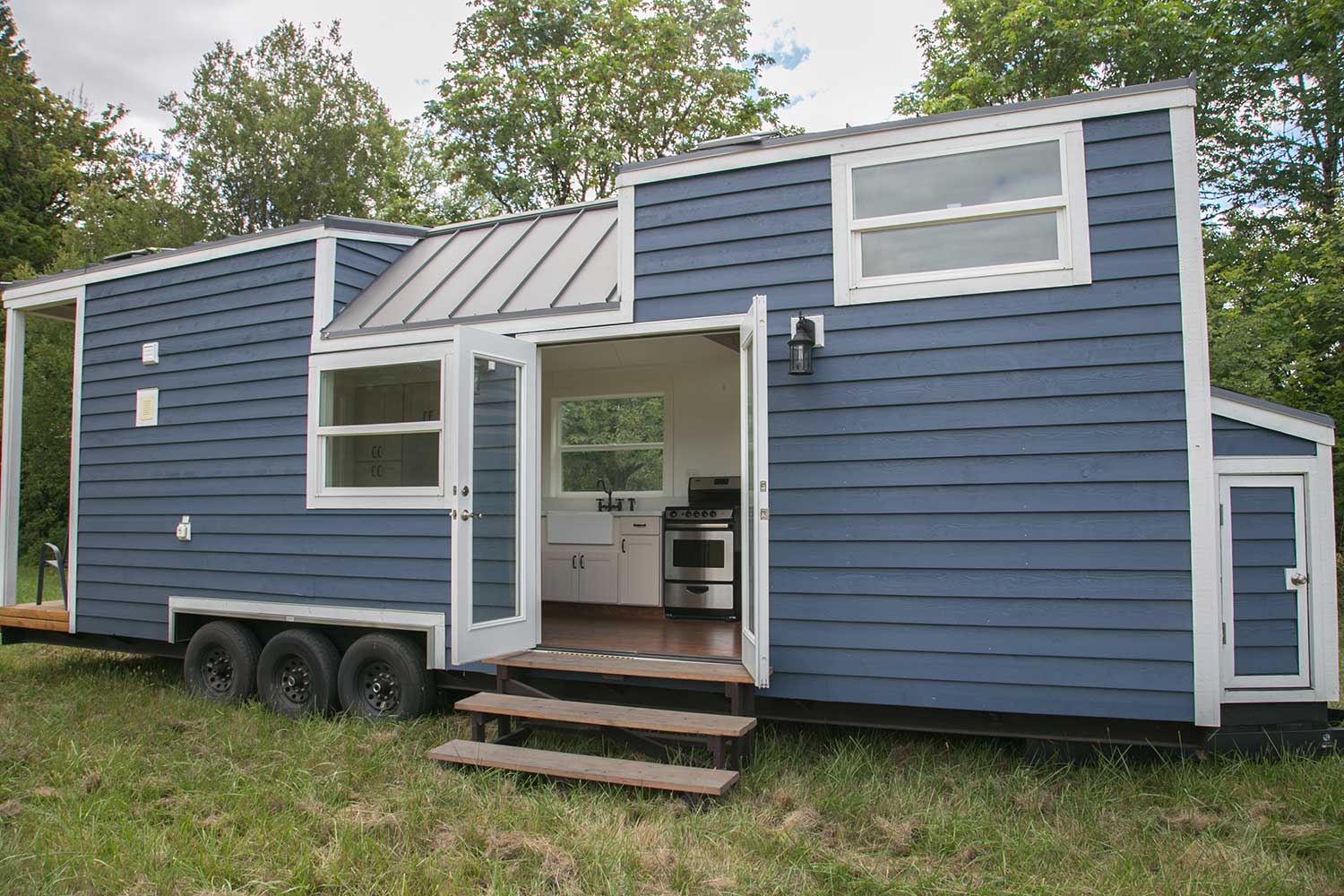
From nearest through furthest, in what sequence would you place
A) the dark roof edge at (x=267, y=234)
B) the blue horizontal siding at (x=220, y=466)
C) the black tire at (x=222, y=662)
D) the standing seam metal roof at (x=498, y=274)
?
the standing seam metal roof at (x=498, y=274)
the blue horizontal siding at (x=220, y=466)
the black tire at (x=222, y=662)
the dark roof edge at (x=267, y=234)

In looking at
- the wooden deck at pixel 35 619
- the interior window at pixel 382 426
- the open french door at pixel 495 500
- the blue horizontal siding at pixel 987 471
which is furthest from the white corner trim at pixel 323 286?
the wooden deck at pixel 35 619

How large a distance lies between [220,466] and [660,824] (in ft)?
13.9

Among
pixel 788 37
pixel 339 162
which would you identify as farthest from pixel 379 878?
pixel 339 162

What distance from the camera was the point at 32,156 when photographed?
1845cm

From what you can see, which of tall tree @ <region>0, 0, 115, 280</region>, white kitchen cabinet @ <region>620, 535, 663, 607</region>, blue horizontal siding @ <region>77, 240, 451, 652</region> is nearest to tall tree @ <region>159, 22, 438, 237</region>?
tall tree @ <region>0, 0, 115, 280</region>

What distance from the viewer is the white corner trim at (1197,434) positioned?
3693 mm

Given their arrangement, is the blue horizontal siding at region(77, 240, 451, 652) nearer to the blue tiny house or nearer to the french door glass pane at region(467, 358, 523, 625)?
the blue tiny house

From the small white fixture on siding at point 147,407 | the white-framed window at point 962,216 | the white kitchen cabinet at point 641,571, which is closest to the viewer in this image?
the white-framed window at point 962,216

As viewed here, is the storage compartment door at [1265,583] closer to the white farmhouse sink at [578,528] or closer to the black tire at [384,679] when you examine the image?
the black tire at [384,679]

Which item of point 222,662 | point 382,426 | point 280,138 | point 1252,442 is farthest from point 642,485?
point 280,138

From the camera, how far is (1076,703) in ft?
12.7

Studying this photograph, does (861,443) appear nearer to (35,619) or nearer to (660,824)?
(660,824)

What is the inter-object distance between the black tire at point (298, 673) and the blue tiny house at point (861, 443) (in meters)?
0.14

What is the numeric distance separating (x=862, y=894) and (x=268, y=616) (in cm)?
423
